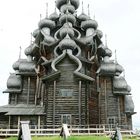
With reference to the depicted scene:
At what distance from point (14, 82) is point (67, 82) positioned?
7.30 meters

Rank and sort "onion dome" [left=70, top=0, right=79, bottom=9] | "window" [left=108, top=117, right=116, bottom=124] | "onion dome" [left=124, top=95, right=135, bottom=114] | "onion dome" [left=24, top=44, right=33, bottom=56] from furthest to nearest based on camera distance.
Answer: "onion dome" [left=70, top=0, right=79, bottom=9] → "onion dome" [left=24, top=44, right=33, bottom=56] → "onion dome" [left=124, top=95, right=135, bottom=114] → "window" [left=108, top=117, right=116, bottom=124]

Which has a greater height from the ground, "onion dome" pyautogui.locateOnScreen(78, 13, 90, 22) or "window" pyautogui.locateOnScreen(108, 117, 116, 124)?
"onion dome" pyautogui.locateOnScreen(78, 13, 90, 22)

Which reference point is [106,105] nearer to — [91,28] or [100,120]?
[100,120]

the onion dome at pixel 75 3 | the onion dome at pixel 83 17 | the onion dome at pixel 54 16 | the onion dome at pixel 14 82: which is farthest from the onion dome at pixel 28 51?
the onion dome at pixel 75 3

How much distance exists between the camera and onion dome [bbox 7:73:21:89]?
91.1ft

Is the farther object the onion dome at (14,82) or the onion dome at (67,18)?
the onion dome at (67,18)

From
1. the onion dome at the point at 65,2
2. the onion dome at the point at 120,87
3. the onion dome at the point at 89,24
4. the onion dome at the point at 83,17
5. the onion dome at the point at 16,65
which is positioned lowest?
the onion dome at the point at 120,87

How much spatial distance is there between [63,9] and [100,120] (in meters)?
13.6

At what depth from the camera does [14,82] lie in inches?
1100

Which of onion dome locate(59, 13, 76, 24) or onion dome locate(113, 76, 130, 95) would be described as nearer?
onion dome locate(113, 76, 130, 95)

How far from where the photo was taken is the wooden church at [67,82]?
2228cm

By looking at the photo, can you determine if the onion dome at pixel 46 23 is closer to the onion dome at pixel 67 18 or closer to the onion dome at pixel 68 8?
the onion dome at pixel 67 18

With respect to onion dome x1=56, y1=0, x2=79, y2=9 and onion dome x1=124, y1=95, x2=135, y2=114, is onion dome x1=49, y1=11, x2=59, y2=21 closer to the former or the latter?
onion dome x1=56, y1=0, x2=79, y2=9

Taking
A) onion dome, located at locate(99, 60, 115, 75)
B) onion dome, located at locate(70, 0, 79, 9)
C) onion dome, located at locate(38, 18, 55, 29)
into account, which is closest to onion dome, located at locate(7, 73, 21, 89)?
onion dome, located at locate(38, 18, 55, 29)
